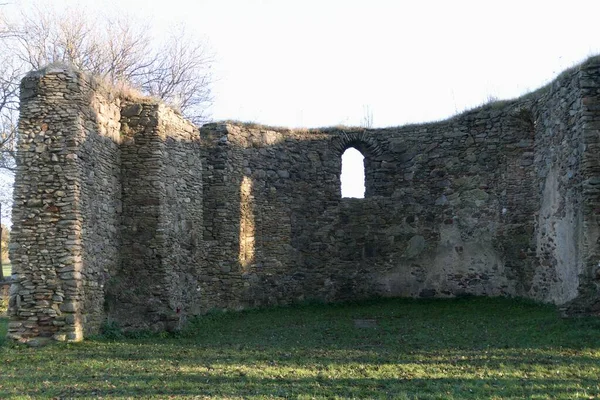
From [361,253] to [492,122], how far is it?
15.9 feet

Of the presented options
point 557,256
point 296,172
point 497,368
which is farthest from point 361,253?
point 497,368

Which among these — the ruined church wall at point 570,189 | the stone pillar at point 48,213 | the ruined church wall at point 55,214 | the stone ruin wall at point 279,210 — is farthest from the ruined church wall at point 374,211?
the stone pillar at point 48,213

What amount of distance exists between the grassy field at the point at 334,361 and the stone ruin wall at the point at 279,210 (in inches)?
37.6

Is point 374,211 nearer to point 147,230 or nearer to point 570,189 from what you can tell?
point 570,189

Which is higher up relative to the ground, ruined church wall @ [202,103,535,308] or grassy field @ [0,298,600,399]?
ruined church wall @ [202,103,535,308]

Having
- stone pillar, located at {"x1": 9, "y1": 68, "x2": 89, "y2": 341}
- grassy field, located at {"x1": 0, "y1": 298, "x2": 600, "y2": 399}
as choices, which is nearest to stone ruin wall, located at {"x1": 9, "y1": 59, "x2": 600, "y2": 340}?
stone pillar, located at {"x1": 9, "y1": 68, "x2": 89, "y2": 341}

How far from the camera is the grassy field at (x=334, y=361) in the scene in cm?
702

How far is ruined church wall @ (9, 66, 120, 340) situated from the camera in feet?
32.7

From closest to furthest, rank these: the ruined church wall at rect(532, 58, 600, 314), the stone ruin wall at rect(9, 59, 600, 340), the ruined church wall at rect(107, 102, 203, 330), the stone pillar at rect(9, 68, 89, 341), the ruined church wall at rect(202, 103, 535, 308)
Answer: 1. the stone pillar at rect(9, 68, 89, 341)
2. the stone ruin wall at rect(9, 59, 600, 340)
3. the ruined church wall at rect(532, 58, 600, 314)
4. the ruined church wall at rect(107, 102, 203, 330)
5. the ruined church wall at rect(202, 103, 535, 308)

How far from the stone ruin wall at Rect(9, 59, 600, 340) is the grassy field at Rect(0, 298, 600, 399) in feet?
3.13

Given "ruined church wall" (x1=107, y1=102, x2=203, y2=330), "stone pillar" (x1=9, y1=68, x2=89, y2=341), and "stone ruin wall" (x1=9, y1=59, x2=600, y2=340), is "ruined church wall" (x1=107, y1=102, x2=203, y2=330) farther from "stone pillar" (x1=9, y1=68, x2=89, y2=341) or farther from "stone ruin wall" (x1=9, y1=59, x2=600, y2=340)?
"stone pillar" (x1=9, y1=68, x2=89, y2=341)

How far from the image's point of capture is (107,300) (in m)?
11.2

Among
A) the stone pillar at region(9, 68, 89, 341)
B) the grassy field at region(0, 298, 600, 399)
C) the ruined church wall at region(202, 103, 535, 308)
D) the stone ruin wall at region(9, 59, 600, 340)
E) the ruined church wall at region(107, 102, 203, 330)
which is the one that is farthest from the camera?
the ruined church wall at region(202, 103, 535, 308)

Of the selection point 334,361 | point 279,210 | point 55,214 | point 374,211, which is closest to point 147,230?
point 55,214
